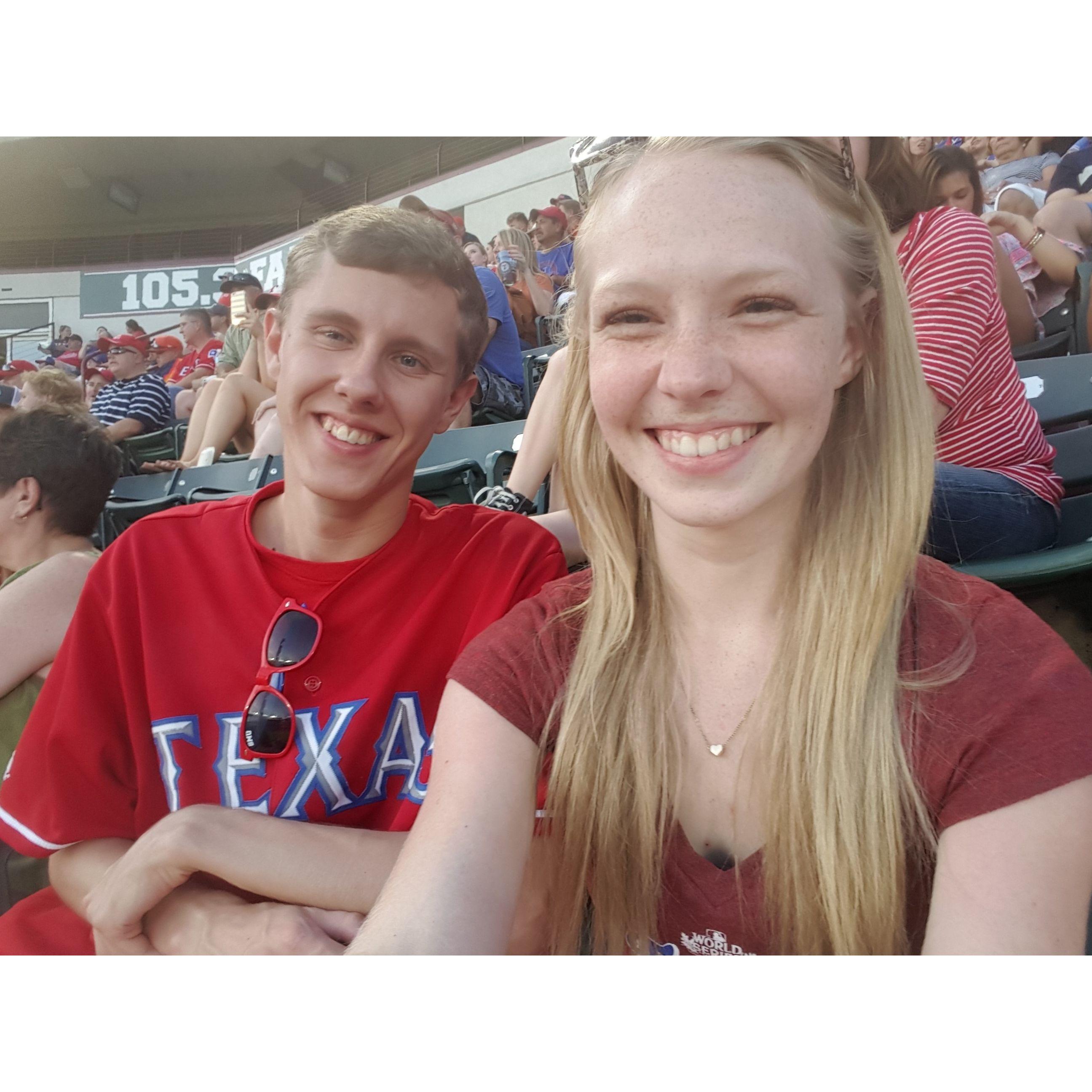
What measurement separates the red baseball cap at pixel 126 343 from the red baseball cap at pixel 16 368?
1.34ft

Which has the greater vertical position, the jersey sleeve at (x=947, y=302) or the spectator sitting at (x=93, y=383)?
the jersey sleeve at (x=947, y=302)

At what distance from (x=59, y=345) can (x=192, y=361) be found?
Result: 0.46 m

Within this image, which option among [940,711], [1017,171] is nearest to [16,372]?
[940,711]

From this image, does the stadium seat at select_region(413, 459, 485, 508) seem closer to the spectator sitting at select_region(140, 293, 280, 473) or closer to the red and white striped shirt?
the spectator sitting at select_region(140, 293, 280, 473)

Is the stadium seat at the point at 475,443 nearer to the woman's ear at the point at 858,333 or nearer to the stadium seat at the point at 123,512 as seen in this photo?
the stadium seat at the point at 123,512

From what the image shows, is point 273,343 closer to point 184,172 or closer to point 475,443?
point 184,172

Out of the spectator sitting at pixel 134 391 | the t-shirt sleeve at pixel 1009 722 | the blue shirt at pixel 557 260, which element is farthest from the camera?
the spectator sitting at pixel 134 391

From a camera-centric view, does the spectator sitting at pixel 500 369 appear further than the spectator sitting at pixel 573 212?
Yes

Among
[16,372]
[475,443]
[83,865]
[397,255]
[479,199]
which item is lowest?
[83,865]

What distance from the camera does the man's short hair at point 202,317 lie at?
179cm

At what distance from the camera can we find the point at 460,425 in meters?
1.53

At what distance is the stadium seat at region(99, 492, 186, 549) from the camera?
1.47 meters

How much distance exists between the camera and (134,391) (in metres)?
2.06

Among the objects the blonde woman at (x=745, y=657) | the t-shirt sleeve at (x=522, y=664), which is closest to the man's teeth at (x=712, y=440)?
the blonde woman at (x=745, y=657)
